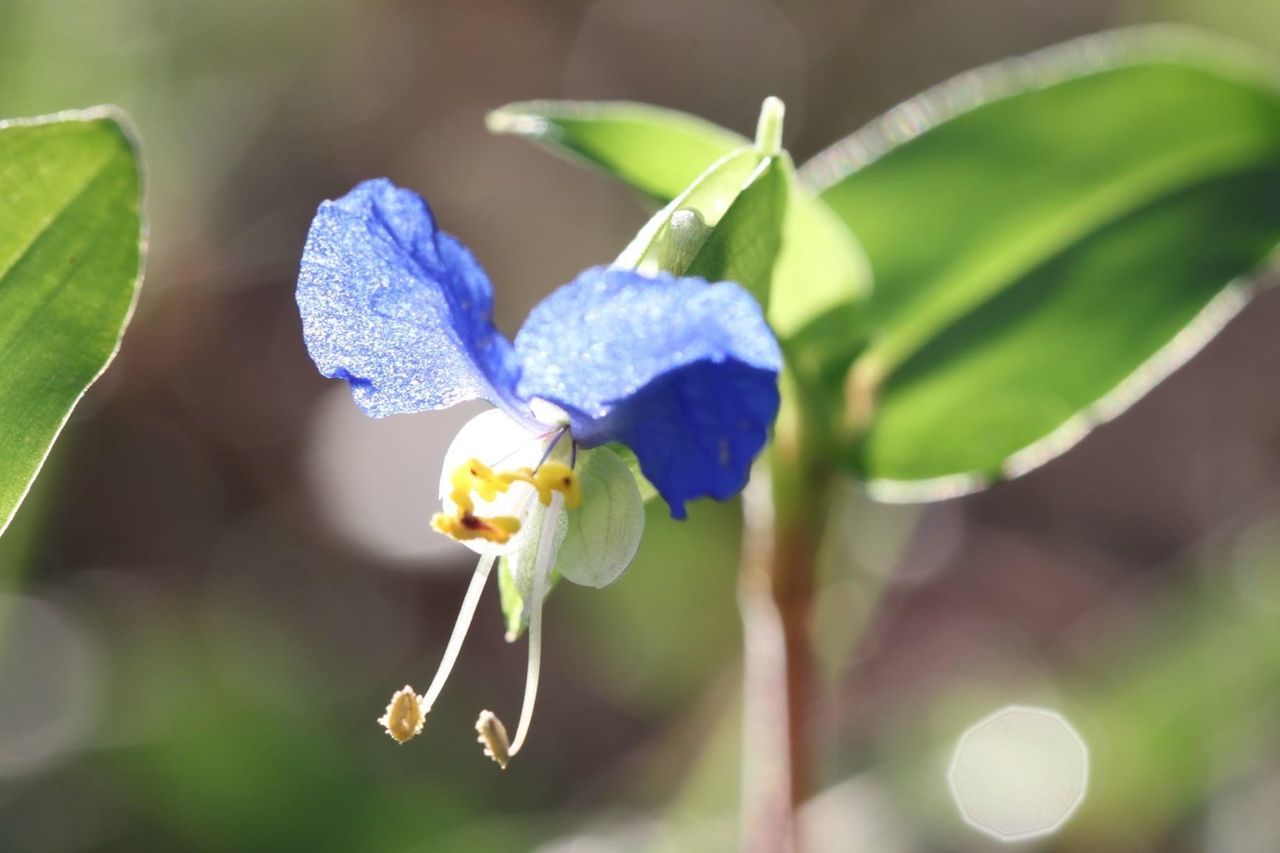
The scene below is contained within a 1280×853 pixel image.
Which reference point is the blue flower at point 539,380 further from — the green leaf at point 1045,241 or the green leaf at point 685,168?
the green leaf at point 1045,241

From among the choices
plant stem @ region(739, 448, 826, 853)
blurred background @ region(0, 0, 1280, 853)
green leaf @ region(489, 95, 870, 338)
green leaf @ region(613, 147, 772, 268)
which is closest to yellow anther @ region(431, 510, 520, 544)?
green leaf @ region(613, 147, 772, 268)

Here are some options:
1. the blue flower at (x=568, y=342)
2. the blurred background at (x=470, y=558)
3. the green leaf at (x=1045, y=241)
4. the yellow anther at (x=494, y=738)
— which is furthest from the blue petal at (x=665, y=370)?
the blurred background at (x=470, y=558)

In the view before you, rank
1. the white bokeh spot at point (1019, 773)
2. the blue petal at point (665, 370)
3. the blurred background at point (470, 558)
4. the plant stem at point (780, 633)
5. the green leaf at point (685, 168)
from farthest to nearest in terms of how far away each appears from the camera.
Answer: the blurred background at point (470, 558) → the white bokeh spot at point (1019, 773) → the plant stem at point (780, 633) → the green leaf at point (685, 168) → the blue petal at point (665, 370)

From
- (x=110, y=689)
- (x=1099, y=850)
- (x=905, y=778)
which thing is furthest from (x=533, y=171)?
(x=1099, y=850)

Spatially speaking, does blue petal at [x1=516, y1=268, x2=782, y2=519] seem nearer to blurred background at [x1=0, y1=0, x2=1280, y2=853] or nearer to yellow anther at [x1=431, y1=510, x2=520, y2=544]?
yellow anther at [x1=431, y1=510, x2=520, y2=544]

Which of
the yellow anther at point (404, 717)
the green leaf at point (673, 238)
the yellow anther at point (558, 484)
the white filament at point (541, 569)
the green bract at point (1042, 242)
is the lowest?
the yellow anther at point (404, 717)

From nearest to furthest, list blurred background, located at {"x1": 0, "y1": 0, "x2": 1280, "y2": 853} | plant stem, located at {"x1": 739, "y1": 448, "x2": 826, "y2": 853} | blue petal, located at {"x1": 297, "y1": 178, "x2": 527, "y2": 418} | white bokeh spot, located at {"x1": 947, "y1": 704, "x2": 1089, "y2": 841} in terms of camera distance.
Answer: blue petal, located at {"x1": 297, "y1": 178, "x2": 527, "y2": 418} → plant stem, located at {"x1": 739, "y1": 448, "x2": 826, "y2": 853} → white bokeh spot, located at {"x1": 947, "y1": 704, "x2": 1089, "y2": 841} → blurred background, located at {"x1": 0, "y1": 0, "x2": 1280, "y2": 853}
